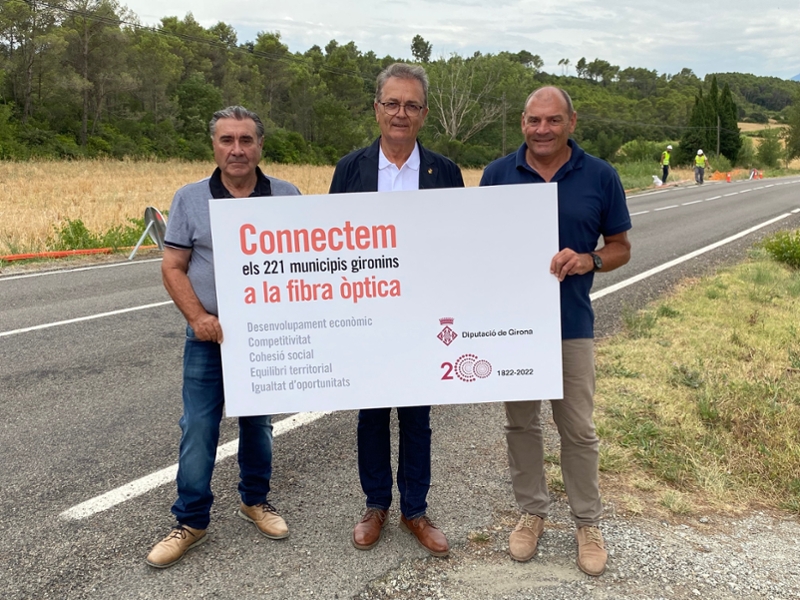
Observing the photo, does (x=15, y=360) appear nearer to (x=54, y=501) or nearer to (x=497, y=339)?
(x=54, y=501)

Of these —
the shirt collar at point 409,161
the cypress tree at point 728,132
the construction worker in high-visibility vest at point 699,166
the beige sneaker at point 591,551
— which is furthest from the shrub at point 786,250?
the cypress tree at point 728,132

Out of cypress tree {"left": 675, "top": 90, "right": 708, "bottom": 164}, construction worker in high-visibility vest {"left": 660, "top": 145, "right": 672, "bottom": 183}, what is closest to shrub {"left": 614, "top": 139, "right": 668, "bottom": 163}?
cypress tree {"left": 675, "top": 90, "right": 708, "bottom": 164}

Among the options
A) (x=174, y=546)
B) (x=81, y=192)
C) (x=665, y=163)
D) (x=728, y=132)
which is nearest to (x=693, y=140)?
(x=728, y=132)

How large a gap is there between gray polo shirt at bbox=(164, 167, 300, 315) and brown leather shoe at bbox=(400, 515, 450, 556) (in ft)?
4.53

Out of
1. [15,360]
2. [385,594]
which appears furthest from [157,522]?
[15,360]

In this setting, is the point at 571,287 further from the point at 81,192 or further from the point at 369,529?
the point at 81,192

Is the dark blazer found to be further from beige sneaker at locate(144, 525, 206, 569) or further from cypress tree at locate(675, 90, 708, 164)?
cypress tree at locate(675, 90, 708, 164)

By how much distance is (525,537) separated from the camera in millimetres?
3146

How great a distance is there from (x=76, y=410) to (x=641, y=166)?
4157 centimetres

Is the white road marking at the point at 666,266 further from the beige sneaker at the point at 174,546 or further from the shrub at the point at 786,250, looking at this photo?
the beige sneaker at the point at 174,546

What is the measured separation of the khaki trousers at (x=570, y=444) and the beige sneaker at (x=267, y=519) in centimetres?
116

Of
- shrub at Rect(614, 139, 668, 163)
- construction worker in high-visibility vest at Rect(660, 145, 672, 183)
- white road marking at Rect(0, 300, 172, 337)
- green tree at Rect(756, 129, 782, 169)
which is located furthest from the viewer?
green tree at Rect(756, 129, 782, 169)

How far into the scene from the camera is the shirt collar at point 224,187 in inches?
119

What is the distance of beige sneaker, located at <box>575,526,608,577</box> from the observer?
2.95 m
